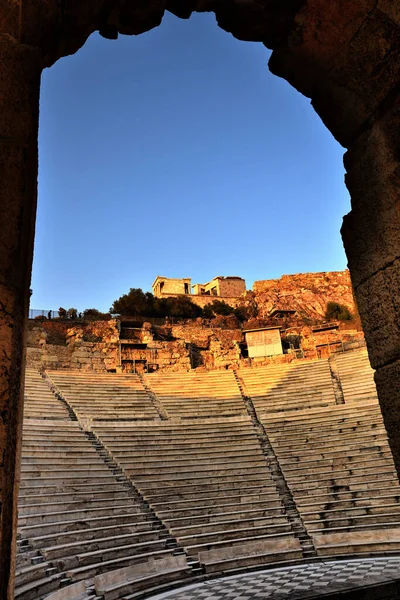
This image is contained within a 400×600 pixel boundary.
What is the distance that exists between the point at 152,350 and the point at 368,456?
552 inches

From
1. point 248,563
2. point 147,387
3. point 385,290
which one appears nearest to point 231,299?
point 147,387

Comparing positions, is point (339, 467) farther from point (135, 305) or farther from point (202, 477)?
point (135, 305)

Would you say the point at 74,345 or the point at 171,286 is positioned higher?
the point at 171,286

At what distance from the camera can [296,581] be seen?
6.43 metres

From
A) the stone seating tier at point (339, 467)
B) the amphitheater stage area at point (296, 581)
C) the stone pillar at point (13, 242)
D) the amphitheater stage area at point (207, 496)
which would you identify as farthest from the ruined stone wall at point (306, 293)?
the stone pillar at point (13, 242)

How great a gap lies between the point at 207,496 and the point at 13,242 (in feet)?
31.3

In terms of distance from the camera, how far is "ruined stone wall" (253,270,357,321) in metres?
37.0

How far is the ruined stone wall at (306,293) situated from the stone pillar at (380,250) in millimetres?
32982

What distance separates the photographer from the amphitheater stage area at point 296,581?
5.47 metres

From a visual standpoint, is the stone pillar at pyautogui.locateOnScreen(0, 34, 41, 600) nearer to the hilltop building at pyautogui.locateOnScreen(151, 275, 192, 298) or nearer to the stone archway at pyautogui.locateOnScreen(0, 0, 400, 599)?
the stone archway at pyautogui.locateOnScreen(0, 0, 400, 599)

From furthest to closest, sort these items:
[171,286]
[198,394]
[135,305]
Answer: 1. [171,286]
2. [135,305]
3. [198,394]

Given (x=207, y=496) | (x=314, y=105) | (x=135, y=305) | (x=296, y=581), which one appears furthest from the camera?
(x=135, y=305)

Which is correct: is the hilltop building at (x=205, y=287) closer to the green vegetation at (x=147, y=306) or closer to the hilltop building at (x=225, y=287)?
the hilltop building at (x=225, y=287)

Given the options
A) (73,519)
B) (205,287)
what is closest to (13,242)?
(73,519)
